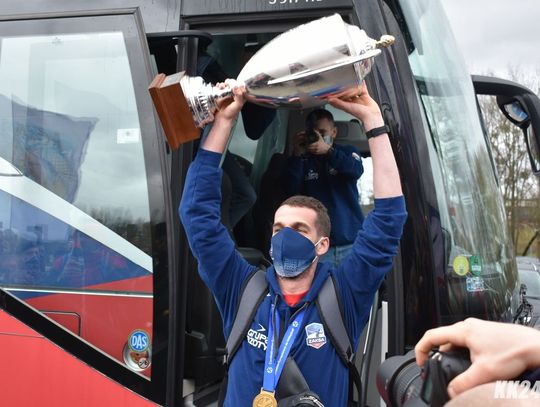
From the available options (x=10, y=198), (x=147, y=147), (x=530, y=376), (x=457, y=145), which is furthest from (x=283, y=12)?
(x=530, y=376)

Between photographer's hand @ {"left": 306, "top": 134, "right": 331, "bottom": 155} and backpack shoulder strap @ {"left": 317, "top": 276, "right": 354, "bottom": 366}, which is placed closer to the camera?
backpack shoulder strap @ {"left": 317, "top": 276, "right": 354, "bottom": 366}

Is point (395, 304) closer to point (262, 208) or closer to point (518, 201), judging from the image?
point (262, 208)

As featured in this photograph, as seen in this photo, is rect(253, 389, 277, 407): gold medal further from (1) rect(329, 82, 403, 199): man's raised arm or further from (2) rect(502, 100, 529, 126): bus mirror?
(2) rect(502, 100, 529, 126): bus mirror

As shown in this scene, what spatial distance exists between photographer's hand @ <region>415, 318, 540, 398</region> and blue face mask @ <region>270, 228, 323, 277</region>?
1.23 metres

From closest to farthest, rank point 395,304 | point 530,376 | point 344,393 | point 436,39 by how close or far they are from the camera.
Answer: point 530,376
point 344,393
point 395,304
point 436,39

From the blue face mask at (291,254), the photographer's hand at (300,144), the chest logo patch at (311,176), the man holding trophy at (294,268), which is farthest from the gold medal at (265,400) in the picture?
the photographer's hand at (300,144)

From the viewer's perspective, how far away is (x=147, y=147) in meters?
2.67

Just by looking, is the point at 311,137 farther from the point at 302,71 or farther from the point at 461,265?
the point at 302,71

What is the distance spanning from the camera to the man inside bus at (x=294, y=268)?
2.14 metres

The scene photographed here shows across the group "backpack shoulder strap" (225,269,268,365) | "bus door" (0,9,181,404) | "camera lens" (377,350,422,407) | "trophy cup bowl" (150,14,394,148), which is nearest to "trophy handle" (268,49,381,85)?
"trophy cup bowl" (150,14,394,148)

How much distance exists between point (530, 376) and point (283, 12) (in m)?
2.07

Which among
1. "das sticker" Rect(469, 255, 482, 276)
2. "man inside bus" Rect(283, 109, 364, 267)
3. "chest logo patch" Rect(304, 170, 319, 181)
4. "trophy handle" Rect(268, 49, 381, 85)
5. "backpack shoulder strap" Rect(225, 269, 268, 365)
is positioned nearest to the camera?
"trophy handle" Rect(268, 49, 381, 85)

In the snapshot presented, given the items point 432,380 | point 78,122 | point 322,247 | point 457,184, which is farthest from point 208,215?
point 432,380

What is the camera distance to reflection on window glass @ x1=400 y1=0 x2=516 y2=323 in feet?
8.73
